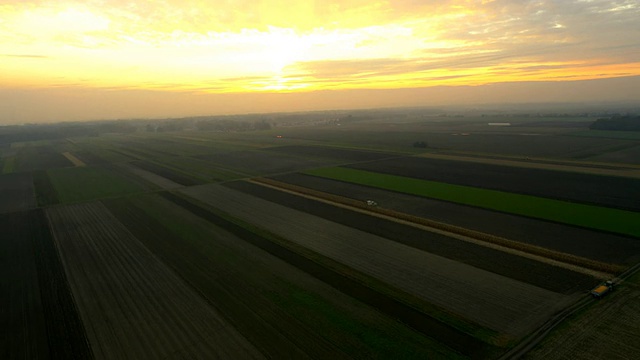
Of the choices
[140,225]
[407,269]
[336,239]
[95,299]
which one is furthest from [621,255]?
[140,225]

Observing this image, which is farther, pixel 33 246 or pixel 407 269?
pixel 33 246

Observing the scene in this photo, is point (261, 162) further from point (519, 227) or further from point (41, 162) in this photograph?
point (41, 162)

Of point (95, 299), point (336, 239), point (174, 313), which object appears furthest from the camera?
point (336, 239)

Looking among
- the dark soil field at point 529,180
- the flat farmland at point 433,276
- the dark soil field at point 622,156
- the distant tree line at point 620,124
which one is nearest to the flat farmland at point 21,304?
the flat farmland at point 433,276

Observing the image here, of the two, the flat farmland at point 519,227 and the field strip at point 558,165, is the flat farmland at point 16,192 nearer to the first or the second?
the flat farmland at point 519,227

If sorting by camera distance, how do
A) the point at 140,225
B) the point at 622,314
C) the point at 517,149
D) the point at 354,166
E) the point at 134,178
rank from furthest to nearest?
the point at 517,149 < the point at 354,166 < the point at 134,178 < the point at 140,225 < the point at 622,314

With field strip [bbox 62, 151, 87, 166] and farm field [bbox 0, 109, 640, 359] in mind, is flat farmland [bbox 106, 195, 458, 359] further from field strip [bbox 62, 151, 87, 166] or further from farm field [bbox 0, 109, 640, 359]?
field strip [bbox 62, 151, 87, 166]

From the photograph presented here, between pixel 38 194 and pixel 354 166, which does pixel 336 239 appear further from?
pixel 38 194
